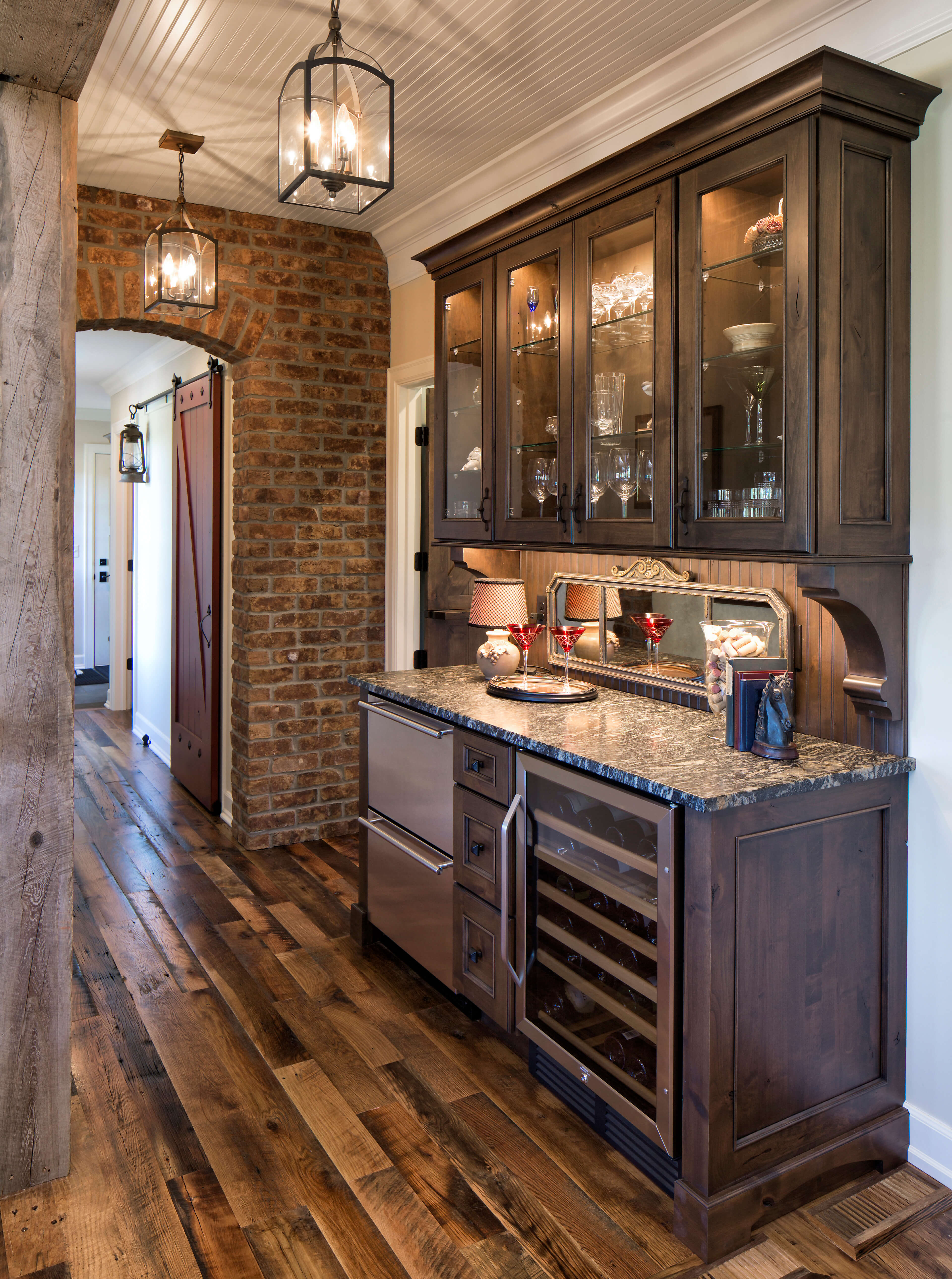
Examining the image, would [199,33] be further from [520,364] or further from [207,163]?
[520,364]

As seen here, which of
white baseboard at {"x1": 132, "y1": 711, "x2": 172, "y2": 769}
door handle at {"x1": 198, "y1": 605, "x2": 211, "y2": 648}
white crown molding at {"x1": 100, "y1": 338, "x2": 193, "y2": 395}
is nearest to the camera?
door handle at {"x1": 198, "y1": 605, "x2": 211, "y2": 648}

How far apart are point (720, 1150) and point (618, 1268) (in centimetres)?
29

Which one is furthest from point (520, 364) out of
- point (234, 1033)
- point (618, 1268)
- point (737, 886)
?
point (618, 1268)

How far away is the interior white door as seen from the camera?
940 centimetres

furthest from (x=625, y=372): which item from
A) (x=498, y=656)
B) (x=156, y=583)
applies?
(x=156, y=583)

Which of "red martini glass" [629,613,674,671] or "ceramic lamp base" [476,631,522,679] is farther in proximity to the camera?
"ceramic lamp base" [476,631,522,679]

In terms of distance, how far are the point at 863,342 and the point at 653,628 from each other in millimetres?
1056

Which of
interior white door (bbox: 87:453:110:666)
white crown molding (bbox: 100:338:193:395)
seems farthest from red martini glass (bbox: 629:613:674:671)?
interior white door (bbox: 87:453:110:666)

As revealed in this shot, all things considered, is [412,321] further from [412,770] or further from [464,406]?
[412,770]

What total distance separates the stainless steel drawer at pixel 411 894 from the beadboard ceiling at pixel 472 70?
2260mm

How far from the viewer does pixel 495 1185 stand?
2.02 metres

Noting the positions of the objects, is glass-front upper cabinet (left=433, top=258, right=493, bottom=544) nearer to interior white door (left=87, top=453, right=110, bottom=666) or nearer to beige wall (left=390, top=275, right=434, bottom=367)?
beige wall (left=390, top=275, right=434, bottom=367)

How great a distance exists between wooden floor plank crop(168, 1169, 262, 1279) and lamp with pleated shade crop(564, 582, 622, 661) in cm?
176

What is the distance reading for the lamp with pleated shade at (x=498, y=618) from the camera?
3016mm
